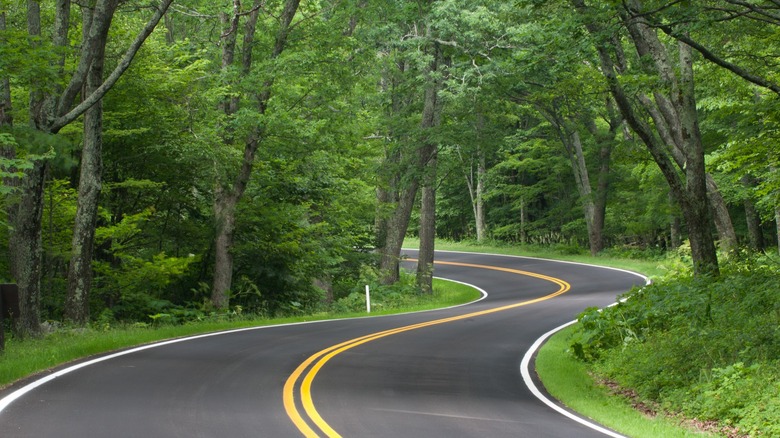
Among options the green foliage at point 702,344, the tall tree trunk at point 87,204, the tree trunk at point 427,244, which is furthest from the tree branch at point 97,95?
the tree trunk at point 427,244

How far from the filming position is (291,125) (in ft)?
66.4

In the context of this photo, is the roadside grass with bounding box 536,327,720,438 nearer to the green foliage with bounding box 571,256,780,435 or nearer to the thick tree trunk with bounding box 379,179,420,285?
the green foliage with bounding box 571,256,780,435

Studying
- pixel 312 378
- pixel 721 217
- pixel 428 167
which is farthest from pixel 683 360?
pixel 428 167

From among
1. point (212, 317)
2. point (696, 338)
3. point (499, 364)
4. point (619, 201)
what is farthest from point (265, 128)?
point (619, 201)

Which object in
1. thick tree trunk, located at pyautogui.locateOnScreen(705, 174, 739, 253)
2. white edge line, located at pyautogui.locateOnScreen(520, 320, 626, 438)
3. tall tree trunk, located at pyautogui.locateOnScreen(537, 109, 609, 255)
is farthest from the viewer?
tall tree trunk, located at pyautogui.locateOnScreen(537, 109, 609, 255)

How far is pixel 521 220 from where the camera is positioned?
5225 centimetres

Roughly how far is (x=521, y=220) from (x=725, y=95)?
96.7ft

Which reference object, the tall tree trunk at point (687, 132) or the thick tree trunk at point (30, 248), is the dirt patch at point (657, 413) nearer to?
the tall tree trunk at point (687, 132)

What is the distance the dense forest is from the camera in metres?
14.5

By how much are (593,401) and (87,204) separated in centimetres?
1057

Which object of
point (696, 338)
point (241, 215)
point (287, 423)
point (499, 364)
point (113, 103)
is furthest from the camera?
point (241, 215)

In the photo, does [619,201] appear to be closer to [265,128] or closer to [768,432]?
[265,128]

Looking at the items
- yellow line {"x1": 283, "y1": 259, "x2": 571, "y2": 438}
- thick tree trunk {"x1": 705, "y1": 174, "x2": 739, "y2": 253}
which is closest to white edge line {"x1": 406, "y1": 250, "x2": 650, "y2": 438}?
yellow line {"x1": 283, "y1": 259, "x2": 571, "y2": 438}

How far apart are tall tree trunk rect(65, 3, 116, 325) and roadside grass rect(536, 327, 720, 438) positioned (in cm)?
928
